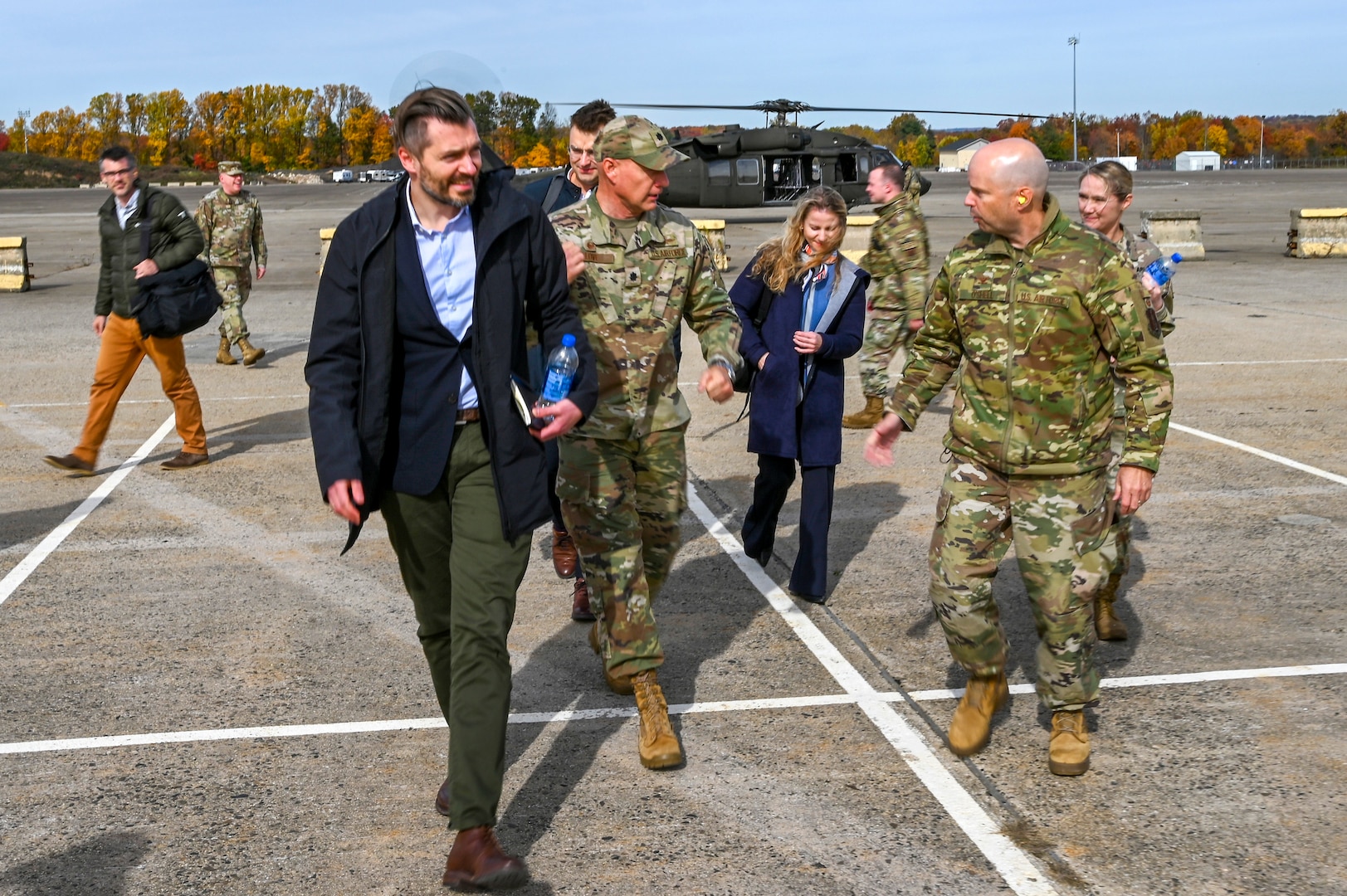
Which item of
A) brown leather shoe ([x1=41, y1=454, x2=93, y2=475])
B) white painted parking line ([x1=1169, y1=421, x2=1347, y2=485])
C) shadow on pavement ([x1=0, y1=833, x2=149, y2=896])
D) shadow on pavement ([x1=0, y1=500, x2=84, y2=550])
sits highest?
brown leather shoe ([x1=41, y1=454, x2=93, y2=475])

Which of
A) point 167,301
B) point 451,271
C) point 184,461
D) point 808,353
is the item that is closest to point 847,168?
point 184,461

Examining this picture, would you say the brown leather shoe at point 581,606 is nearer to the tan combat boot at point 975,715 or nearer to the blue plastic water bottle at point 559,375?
the tan combat boot at point 975,715

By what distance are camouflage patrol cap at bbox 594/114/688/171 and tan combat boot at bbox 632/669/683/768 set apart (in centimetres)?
180

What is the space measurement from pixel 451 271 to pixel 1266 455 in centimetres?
736

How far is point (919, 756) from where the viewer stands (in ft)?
15.7

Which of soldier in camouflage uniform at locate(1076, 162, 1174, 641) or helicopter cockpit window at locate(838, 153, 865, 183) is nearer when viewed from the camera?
soldier in camouflage uniform at locate(1076, 162, 1174, 641)

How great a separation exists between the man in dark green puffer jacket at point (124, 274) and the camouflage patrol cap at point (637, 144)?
554cm

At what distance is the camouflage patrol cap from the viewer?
4750 millimetres

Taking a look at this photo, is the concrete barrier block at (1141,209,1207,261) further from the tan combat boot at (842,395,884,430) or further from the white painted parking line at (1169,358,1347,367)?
the tan combat boot at (842,395,884,430)

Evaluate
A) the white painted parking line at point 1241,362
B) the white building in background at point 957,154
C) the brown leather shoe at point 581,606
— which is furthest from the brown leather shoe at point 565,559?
the white building in background at point 957,154

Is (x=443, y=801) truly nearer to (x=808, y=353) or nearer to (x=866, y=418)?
(x=808, y=353)

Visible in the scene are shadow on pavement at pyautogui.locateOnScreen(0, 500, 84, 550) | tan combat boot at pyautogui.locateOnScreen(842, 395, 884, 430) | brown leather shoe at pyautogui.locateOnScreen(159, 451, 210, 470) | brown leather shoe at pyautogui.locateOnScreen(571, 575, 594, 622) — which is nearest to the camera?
brown leather shoe at pyautogui.locateOnScreen(571, 575, 594, 622)

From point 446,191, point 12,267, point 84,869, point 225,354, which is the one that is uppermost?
point 12,267

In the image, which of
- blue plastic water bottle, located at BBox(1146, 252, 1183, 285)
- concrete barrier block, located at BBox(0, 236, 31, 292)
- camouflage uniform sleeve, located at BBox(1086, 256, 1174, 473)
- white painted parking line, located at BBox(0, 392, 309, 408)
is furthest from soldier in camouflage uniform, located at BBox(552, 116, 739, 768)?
concrete barrier block, located at BBox(0, 236, 31, 292)
